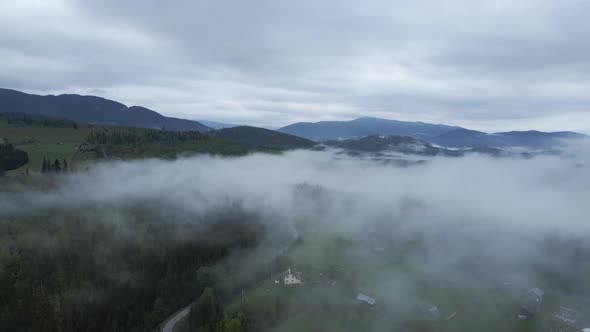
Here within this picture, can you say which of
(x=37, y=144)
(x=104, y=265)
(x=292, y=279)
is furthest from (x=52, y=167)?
(x=292, y=279)

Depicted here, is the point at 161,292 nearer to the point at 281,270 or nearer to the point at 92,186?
the point at 281,270

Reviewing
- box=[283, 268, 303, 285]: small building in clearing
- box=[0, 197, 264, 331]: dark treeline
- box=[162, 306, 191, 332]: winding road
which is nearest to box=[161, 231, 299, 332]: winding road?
box=[162, 306, 191, 332]: winding road

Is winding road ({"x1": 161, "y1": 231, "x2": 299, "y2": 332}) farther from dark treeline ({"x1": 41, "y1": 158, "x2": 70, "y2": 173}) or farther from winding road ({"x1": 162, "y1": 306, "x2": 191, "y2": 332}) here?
dark treeline ({"x1": 41, "y1": 158, "x2": 70, "y2": 173})

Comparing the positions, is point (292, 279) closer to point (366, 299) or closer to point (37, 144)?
point (366, 299)

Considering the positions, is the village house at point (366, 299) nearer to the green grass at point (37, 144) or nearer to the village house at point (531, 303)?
the village house at point (531, 303)

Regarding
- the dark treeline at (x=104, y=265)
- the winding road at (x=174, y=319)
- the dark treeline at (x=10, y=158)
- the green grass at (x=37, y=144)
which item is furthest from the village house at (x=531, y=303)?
the dark treeline at (x=10, y=158)
